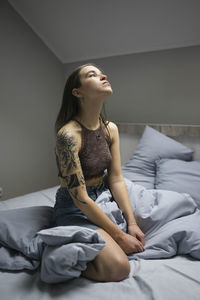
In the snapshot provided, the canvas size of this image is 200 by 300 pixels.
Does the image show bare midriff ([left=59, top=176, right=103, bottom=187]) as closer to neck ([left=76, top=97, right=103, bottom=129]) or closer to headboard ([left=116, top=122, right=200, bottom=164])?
neck ([left=76, top=97, right=103, bottom=129])

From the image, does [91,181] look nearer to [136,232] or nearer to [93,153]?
[93,153]

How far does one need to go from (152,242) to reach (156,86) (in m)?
1.51

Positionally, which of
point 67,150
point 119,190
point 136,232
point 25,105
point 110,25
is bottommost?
point 136,232

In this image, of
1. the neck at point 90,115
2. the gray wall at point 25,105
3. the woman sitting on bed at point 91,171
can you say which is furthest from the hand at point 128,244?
the gray wall at point 25,105

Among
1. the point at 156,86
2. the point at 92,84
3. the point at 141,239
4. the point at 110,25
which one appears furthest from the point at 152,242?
the point at 110,25

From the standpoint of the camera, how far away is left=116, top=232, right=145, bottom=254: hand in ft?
3.86

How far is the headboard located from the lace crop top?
34.8 inches

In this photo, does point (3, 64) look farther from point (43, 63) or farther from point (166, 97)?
point (166, 97)

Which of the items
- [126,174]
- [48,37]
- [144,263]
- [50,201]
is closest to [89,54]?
[48,37]

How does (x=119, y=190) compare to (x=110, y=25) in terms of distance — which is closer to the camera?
(x=119, y=190)

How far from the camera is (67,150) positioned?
125 centimetres

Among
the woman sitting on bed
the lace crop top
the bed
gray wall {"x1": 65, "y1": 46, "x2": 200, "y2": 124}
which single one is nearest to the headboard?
the bed

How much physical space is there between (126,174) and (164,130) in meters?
0.54

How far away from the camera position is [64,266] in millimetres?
926
